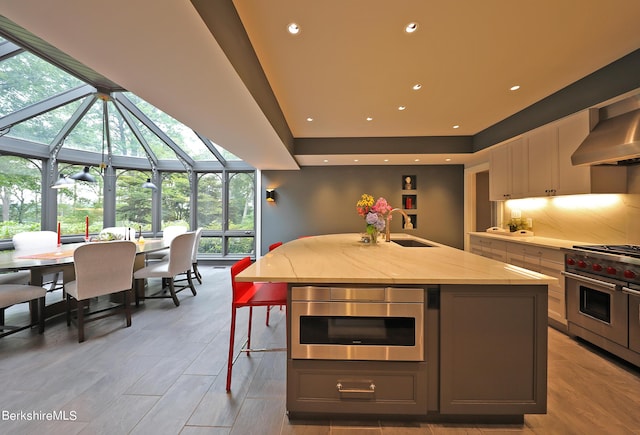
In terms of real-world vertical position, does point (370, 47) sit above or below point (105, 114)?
below

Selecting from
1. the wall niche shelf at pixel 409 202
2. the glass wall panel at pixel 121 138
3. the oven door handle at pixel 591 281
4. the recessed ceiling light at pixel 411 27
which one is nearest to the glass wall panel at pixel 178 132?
the glass wall panel at pixel 121 138

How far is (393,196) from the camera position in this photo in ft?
17.5

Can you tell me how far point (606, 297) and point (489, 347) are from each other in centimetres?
174

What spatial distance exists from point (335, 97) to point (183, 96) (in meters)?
1.70

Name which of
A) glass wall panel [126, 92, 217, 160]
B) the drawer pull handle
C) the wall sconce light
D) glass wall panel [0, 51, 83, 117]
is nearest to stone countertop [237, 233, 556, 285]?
the drawer pull handle

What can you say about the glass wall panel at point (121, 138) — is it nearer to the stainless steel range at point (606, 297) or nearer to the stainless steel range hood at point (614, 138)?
the stainless steel range hood at point (614, 138)

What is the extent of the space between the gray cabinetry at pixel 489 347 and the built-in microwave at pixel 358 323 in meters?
0.18

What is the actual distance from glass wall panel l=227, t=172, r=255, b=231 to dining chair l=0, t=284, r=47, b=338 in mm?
3534

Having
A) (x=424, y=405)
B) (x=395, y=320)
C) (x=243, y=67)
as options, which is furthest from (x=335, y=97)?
(x=424, y=405)

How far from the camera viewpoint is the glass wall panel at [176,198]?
5785 millimetres

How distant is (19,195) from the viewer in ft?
12.7

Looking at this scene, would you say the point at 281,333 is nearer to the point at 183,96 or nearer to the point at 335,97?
the point at 183,96

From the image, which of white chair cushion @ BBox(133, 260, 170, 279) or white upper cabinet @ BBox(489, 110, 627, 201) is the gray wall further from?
white chair cushion @ BBox(133, 260, 170, 279)

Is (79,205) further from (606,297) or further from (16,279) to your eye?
(606,297)
